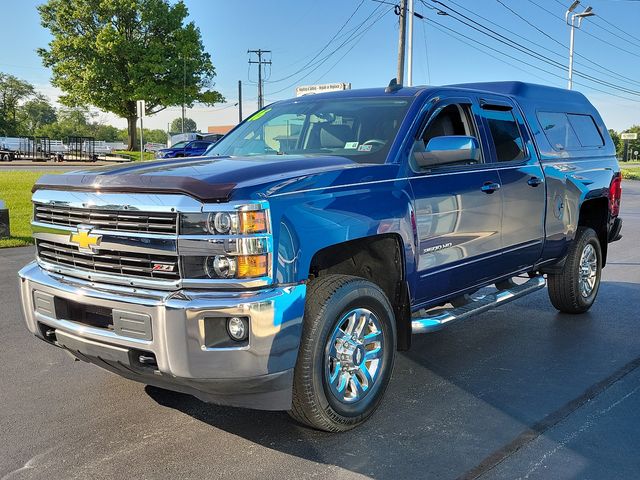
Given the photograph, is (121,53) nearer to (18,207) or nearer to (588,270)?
(18,207)

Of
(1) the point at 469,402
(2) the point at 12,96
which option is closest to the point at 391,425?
(1) the point at 469,402

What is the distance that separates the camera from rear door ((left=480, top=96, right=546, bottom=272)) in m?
4.86

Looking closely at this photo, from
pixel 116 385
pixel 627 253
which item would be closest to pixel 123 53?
pixel 627 253

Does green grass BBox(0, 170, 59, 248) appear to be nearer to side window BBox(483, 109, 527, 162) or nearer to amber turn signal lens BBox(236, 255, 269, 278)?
side window BBox(483, 109, 527, 162)

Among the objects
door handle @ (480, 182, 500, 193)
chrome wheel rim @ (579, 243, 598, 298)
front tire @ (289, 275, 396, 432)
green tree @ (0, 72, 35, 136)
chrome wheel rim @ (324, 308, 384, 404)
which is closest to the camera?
front tire @ (289, 275, 396, 432)

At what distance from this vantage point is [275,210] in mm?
3037

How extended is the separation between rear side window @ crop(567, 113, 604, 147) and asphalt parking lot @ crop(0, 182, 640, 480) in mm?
2170

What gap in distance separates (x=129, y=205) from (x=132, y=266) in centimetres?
31

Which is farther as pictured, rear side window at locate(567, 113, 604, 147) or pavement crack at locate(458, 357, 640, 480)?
rear side window at locate(567, 113, 604, 147)

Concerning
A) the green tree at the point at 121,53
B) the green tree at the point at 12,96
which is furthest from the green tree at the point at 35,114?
the green tree at the point at 121,53

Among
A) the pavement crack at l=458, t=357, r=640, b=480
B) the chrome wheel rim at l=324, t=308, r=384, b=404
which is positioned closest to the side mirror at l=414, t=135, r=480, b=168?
the chrome wheel rim at l=324, t=308, r=384, b=404

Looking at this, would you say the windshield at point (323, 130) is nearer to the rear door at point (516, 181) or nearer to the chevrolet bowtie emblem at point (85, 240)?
the rear door at point (516, 181)

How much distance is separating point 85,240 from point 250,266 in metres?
0.95

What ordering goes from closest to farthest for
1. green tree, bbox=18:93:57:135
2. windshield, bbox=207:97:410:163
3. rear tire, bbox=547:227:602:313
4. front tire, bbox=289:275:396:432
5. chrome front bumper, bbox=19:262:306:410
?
chrome front bumper, bbox=19:262:306:410
front tire, bbox=289:275:396:432
windshield, bbox=207:97:410:163
rear tire, bbox=547:227:602:313
green tree, bbox=18:93:57:135
